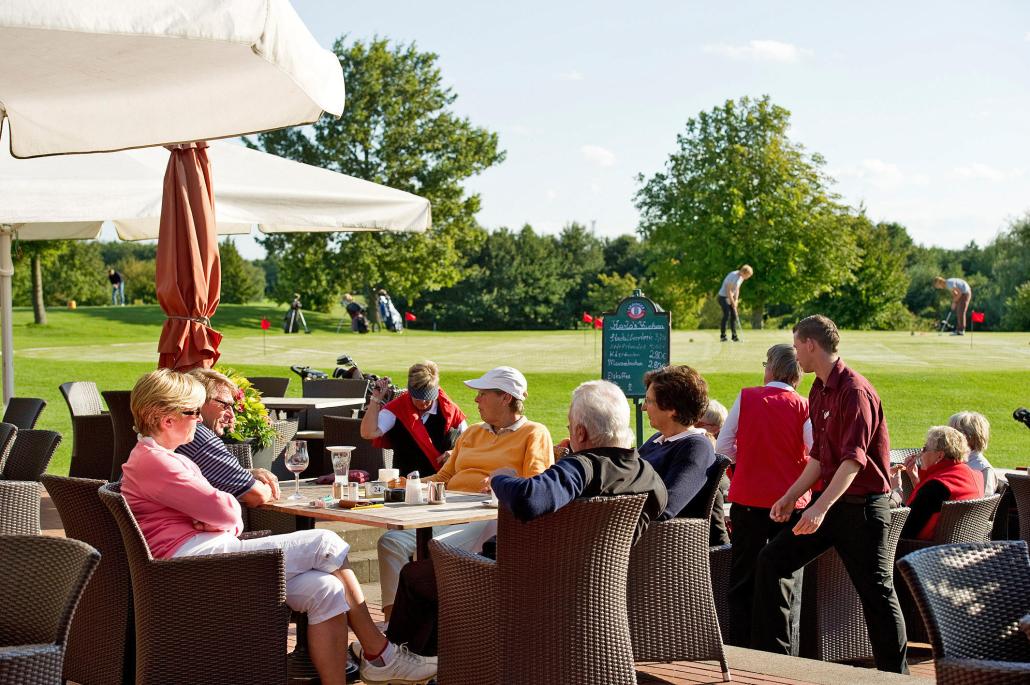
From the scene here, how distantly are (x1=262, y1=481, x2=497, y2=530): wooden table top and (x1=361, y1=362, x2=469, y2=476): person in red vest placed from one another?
155 centimetres

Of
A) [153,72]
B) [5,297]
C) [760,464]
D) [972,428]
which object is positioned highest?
[153,72]

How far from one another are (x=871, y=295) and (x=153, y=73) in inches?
2427

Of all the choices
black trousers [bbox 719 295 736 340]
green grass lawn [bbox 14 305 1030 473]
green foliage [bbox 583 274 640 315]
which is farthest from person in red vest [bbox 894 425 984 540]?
green foliage [bbox 583 274 640 315]

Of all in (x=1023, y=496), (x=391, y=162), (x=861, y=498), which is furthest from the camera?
(x=391, y=162)

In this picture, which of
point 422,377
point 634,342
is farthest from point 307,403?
point 422,377

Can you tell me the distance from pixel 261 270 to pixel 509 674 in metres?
84.5

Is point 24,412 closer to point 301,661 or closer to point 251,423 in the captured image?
point 251,423

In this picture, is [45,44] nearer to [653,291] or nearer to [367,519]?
[367,519]

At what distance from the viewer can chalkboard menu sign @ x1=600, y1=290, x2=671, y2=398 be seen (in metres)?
10.0

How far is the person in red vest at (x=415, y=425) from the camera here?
6.86 metres

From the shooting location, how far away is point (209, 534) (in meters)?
4.24

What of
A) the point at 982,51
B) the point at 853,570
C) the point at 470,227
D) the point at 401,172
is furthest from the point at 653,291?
the point at 853,570

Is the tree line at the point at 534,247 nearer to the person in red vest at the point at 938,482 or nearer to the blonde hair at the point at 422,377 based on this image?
the blonde hair at the point at 422,377

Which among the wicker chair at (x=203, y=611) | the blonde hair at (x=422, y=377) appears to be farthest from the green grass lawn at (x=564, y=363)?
the wicker chair at (x=203, y=611)
